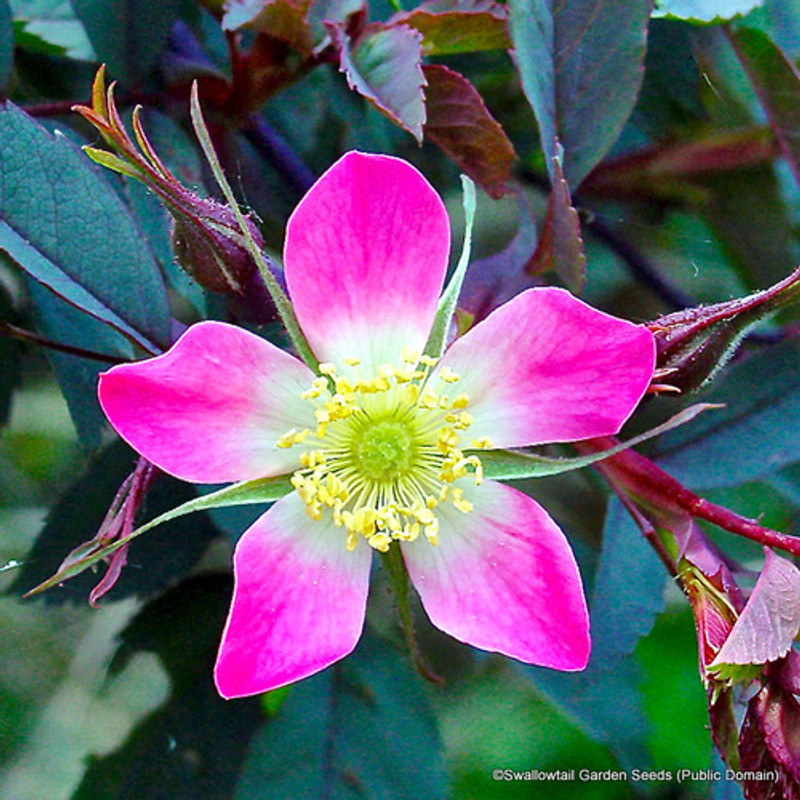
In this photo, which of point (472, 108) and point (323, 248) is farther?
point (472, 108)

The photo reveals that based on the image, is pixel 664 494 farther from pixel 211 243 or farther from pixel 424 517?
pixel 211 243

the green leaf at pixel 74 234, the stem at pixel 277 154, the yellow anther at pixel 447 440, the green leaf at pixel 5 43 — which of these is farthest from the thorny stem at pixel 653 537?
the green leaf at pixel 5 43

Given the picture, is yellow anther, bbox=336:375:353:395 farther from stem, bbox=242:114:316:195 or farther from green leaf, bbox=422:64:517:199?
stem, bbox=242:114:316:195

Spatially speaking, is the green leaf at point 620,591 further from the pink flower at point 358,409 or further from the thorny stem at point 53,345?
the thorny stem at point 53,345

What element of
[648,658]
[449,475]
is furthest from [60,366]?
[648,658]

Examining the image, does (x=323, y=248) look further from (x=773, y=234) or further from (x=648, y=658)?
(x=648, y=658)

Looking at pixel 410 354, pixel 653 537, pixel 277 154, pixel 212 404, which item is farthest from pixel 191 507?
pixel 277 154
